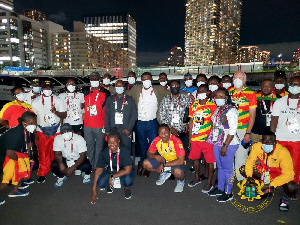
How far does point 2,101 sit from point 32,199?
1232 cm

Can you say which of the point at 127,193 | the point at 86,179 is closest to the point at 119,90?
the point at 86,179

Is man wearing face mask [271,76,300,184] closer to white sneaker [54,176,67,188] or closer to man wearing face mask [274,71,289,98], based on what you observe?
man wearing face mask [274,71,289,98]

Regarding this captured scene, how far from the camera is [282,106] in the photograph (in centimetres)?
406

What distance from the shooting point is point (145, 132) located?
521 centimetres

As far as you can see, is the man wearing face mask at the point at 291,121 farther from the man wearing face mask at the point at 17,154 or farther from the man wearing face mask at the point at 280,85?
the man wearing face mask at the point at 17,154

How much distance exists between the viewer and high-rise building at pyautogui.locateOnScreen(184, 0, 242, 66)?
599ft

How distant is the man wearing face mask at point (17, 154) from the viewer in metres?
4.00

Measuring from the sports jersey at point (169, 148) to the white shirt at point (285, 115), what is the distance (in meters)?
1.79

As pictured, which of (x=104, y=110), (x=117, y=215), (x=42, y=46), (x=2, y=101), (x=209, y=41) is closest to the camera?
(x=117, y=215)

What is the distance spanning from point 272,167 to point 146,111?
2657 mm

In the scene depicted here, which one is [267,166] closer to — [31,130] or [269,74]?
[31,130]

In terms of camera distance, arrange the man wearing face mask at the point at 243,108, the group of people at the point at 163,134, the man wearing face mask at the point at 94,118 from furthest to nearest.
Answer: the man wearing face mask at the point at 94,118, the man wearing face mask at the point at 243,108, the group of people at the point at 163,134

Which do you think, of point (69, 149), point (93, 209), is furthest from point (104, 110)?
point (93, 209)

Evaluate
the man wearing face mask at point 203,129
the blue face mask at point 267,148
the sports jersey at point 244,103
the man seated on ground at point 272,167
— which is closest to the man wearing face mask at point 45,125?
the man wearing face mask at point 203,129
